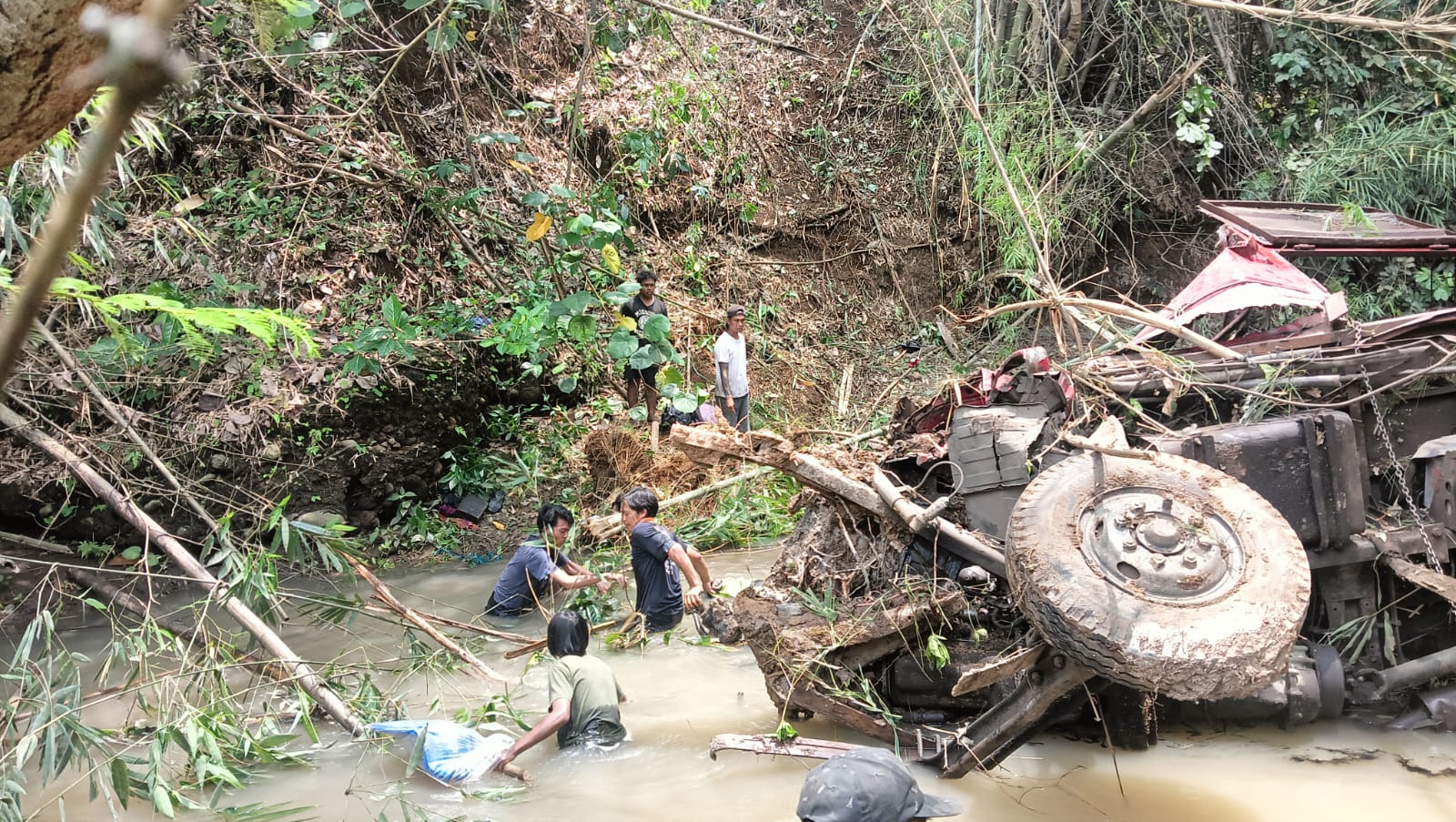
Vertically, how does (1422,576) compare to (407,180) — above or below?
below

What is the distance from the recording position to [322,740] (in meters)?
4.94

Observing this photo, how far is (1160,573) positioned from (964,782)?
1348mm

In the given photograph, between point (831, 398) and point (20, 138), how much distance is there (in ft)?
33.3

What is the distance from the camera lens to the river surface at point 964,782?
414 cm

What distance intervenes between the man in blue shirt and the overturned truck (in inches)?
63.0

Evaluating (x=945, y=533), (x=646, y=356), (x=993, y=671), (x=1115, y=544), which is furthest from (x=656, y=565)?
(x=1115, y=544)

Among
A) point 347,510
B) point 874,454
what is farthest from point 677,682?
point 347,510

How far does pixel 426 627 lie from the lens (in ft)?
17.4

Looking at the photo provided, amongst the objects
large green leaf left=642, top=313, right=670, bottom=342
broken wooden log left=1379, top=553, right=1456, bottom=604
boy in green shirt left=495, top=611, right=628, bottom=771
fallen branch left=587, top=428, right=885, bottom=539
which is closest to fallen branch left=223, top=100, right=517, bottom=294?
fallen branch left=587, top=428, right=885, bottom=539

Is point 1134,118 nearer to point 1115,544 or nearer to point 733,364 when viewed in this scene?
point 733,364

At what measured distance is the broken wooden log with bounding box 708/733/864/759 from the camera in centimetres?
425

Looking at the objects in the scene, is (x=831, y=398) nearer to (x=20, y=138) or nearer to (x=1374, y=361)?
(x=1374, y=361)

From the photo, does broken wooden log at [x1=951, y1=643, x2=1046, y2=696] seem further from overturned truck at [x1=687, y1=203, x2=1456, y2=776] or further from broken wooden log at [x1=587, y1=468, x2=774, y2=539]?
broken wooden log at [x1=587, y1=468, x2=774, y2=539]

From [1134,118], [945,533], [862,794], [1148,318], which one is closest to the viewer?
[862,794]
